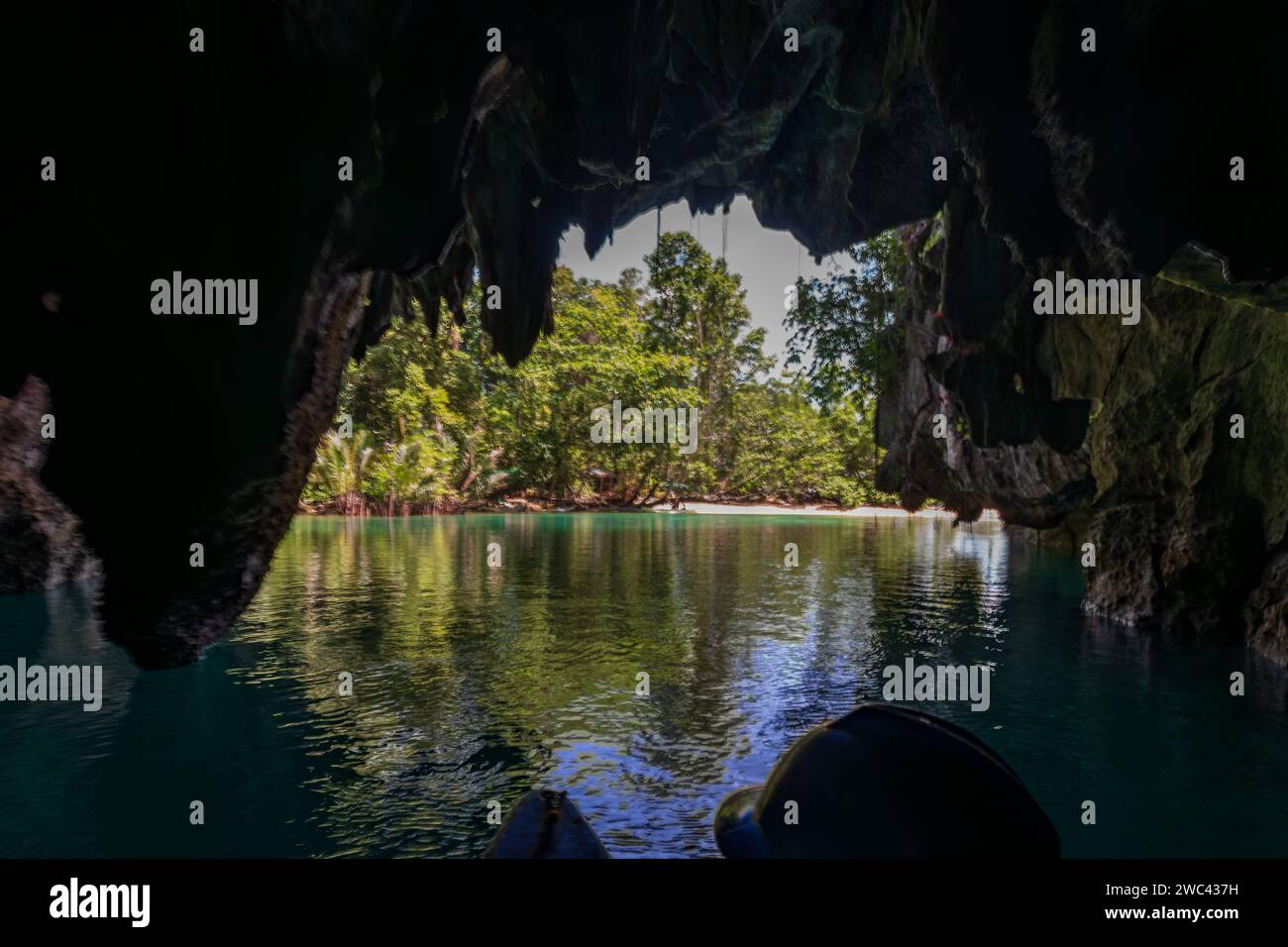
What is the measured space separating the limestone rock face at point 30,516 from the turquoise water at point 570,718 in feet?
3.45

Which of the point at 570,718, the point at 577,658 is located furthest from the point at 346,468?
the point at 570,718

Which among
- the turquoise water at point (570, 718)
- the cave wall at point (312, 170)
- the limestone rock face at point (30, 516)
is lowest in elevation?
the turquoise water at point (570, 718)

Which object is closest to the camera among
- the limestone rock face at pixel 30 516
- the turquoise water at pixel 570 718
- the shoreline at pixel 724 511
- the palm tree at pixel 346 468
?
the turquoise water at pixel 570 718

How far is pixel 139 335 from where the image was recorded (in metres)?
Result: 5.59

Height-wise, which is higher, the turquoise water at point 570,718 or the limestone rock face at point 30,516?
the limestone rock face at point 30,516

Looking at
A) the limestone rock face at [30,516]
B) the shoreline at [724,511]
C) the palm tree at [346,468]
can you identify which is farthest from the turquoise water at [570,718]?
the shoreline at [724,511]

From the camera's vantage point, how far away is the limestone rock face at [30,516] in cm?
1230

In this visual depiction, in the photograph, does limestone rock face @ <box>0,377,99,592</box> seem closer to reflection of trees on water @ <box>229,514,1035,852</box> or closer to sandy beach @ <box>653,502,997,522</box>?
reflection of trees on water @ <box>229,514,1035,852</box>

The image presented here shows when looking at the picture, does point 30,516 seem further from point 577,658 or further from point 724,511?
point 724,511

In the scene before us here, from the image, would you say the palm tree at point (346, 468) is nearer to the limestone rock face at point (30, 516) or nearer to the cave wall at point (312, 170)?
the limestone rock face at point (30, 516)

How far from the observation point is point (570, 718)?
7.23 meters

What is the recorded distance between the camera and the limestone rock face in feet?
40.3
